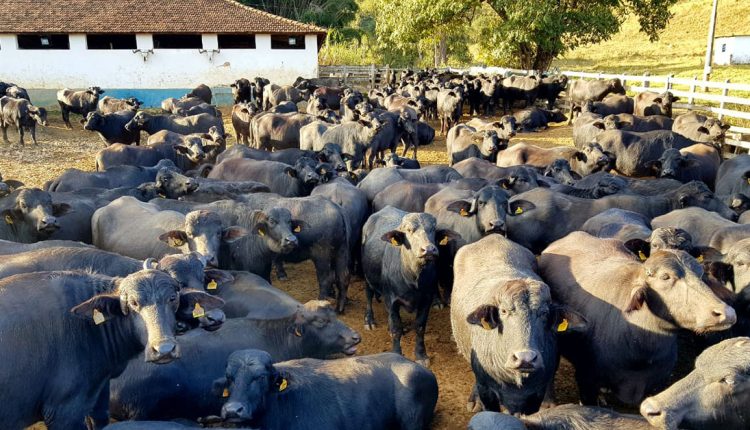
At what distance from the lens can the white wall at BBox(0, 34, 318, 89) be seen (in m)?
32.2

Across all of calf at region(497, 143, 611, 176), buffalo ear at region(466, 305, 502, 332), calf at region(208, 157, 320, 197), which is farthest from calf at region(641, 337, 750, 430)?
calf at region(497, 143, 611, 176)

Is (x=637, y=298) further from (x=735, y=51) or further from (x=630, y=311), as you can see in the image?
(x=735, y=51)

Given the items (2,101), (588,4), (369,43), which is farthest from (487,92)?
(369,43)

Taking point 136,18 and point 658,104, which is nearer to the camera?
point 658,104

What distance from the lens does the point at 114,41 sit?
33188 mm

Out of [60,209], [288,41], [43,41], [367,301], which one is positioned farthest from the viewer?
[288,41]

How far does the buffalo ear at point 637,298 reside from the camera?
15.8 feet

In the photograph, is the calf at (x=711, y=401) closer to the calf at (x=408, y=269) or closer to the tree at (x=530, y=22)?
the calf at (x=408, y=269)

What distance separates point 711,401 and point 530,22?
2805 cm

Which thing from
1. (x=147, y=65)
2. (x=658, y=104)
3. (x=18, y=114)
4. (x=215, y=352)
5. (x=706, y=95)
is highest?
(x=147, y=65)

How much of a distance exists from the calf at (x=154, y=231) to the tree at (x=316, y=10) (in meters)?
37.9

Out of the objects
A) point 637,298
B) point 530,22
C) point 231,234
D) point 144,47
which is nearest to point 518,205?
point 637,298

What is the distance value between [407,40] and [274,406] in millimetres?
31485

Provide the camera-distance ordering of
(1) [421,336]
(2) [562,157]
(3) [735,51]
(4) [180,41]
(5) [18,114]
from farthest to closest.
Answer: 1. (3) [735,51]
2. (4) [180,41]
3. (5) [18,114]
4. (2) [562,157]
5. (1) [421,336]
